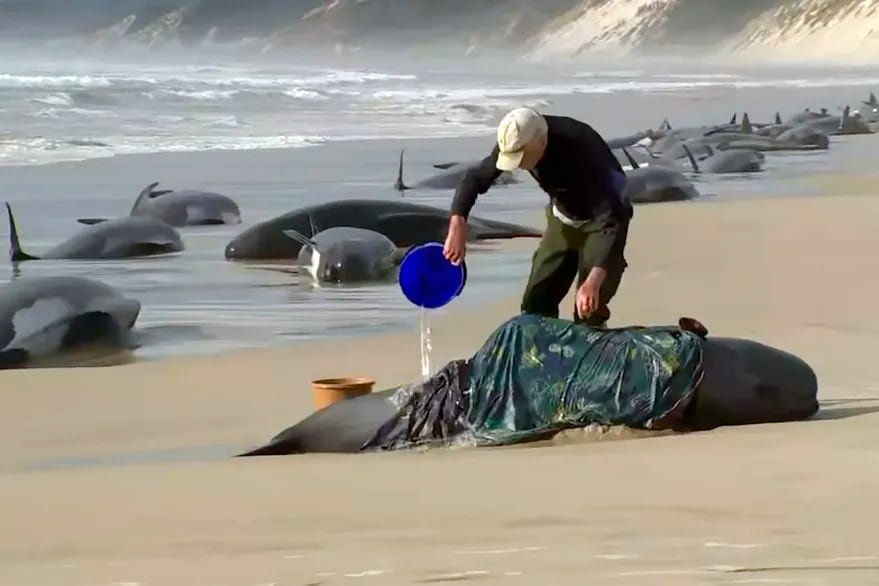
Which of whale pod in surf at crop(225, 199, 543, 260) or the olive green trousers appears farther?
whale pod in surf at crop(225, 199, 543, 260)

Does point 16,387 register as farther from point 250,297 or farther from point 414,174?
point 414,174

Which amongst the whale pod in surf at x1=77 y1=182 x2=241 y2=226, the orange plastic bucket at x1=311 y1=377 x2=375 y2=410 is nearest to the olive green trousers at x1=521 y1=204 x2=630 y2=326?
the orange plastic bucket at x1=311 y1=377 x2=375 y2=410

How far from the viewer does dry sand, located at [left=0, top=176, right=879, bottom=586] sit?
3.36 m

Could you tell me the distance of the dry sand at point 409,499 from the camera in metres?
3.36

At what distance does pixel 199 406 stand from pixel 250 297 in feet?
10.9

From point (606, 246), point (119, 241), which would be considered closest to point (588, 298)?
point (606, 246)

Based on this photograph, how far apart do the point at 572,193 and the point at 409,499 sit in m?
1.70

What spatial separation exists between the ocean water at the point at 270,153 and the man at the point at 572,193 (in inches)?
133

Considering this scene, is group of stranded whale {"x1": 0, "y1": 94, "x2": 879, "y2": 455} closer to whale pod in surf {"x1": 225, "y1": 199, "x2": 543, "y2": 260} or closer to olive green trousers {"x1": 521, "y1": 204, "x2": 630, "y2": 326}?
whale pod in surf {"x1": 225, "y1": 199, "x2": 543, "y2": 260}

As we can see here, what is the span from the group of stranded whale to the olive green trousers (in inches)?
11.5

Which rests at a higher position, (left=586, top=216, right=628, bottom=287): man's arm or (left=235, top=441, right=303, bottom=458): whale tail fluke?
(left=586, top=216, right=628, bottom=287): man's arm

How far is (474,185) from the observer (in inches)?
216

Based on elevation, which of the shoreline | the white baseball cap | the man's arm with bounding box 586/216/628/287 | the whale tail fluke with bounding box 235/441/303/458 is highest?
the white baseball cap

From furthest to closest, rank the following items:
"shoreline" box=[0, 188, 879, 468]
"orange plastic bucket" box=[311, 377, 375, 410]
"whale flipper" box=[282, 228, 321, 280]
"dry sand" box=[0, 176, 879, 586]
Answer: "whale flipper" box=[282, 228, 321, 280], "shoreline" box=[0, 188, 879, 468], "orange plastic bucket" box=[311, 377, 375, 410], "dry sand" box=[0, 176, 879, 586]
